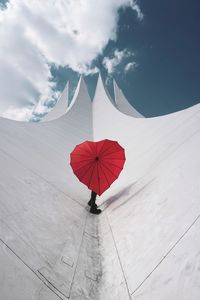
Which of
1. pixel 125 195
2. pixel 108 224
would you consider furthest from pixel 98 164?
pixel 108 224

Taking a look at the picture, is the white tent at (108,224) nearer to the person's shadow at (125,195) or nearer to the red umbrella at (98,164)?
the person's shadow at (125,195)

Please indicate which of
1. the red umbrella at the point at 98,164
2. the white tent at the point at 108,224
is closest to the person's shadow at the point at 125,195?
the white tent at the point at 108,224

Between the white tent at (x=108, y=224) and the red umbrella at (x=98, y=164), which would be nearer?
the white tent at (x=108, y=224)

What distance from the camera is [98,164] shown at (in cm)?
288

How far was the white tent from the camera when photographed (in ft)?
4.37

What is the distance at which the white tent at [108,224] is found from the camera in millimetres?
1331

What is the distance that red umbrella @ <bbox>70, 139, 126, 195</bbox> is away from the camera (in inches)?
110

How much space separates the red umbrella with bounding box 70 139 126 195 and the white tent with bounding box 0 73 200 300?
40 cm

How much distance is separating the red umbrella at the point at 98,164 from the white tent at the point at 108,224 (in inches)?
15.7

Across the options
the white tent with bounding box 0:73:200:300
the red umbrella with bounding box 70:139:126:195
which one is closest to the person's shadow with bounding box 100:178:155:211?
the white tent with bounding box 0:73:200:300

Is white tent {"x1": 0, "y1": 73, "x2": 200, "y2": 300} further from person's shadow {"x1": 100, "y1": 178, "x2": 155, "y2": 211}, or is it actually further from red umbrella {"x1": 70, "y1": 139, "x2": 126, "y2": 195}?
red umbrella {"x1": 70, "y1": 139, "x2": 126, "y2": 195}

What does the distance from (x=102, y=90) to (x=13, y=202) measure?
8.86 metres

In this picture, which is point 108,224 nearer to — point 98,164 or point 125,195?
point 125,195

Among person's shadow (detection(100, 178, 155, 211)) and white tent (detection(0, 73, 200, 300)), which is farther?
person's shadow (detection(100, 178, 155, 211))
